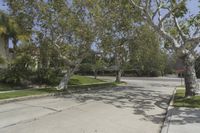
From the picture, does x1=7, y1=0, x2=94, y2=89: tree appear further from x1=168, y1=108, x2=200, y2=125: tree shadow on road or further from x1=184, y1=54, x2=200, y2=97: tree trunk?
x1=168, y1=108, x2=200, y2=125: tree shadow on road

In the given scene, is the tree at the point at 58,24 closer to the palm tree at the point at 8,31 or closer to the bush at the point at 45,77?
the palm tree at the point at 8,31

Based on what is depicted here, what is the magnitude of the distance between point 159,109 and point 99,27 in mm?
9982

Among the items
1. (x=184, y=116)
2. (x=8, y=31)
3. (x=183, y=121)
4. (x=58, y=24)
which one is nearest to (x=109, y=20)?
(x=58, y=24)

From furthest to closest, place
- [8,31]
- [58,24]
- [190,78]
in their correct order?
[8,31], [58,24], [190,78]

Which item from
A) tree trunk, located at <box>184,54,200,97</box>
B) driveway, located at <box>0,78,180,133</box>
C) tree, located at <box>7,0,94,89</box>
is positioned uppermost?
tree, located at <box>7,0,94,89</box>

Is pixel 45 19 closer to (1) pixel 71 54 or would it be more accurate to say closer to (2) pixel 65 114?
(1) pixel 71 54

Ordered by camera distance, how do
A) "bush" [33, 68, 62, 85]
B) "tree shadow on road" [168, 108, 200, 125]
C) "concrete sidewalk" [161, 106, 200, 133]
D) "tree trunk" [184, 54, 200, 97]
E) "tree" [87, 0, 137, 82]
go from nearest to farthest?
"concrete sidewalk" [161, 106, 200, 133]
"tree shadow on road" [168, 108, 200, 125]
"tree trunk" [184, 54, 200, 97]
"tree" [87, 0, 137, 82]
"bush" [33, 68, 62, 85]

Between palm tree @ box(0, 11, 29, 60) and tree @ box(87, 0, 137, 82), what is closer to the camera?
tree @ box(87, 0, 137, 82)

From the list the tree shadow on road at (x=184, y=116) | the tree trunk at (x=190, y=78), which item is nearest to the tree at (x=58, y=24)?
the tree trunk at (x=190, y=78)

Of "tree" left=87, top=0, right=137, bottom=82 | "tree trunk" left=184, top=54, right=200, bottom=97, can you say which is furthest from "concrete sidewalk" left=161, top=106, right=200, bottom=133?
"tree" left=87, top=0, right=137, bottom=82

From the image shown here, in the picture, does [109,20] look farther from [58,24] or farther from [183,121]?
[183,121]

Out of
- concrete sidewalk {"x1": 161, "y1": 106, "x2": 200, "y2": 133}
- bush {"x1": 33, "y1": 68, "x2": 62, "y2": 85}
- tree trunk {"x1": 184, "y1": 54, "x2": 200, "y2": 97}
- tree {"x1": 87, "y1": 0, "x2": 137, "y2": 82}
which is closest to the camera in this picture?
concrete sidewalk {"x1": 161, "y1": 106, "x2": 200, "y2": 133}

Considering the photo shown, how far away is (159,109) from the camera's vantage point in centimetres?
1492

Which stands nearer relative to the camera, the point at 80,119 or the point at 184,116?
the point at 80,119
